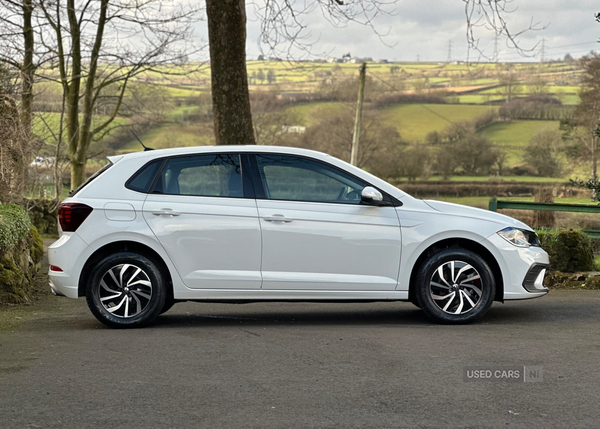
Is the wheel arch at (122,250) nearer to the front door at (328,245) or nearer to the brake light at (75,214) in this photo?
the brake light at (75,214)

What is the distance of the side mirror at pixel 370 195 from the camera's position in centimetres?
738

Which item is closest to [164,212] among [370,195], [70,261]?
[70,261]

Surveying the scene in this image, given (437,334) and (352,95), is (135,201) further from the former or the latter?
(352,95)

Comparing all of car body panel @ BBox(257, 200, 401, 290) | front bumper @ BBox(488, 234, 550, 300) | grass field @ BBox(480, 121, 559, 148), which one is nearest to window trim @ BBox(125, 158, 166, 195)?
car body panel @ BBox(257, 200, 401, 290)

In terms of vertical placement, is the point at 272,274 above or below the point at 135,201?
below

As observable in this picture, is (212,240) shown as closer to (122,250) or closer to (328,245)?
(122,250)

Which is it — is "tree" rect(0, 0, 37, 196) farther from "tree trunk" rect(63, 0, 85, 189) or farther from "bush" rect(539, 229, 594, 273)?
"bush" rect(539, 229, 594, 273)

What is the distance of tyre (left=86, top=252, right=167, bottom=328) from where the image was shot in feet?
24.4

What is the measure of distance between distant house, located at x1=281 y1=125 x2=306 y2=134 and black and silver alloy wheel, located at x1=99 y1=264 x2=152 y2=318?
68829mm

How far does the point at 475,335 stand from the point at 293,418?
9.72ft

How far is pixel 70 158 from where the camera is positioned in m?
26.7

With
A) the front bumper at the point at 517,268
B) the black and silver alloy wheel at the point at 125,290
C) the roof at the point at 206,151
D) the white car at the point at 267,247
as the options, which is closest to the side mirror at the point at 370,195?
the white car at the point at 267,247

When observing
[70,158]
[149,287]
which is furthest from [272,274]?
[70,158]

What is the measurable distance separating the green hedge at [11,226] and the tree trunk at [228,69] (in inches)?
148
